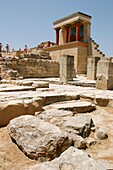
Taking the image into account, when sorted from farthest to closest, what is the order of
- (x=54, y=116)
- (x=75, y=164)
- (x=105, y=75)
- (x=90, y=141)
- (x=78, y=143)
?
(x=105, y=75)
(x=54, y=116)
(x=90, y=141)
(x=78, y=143)
(x=75, y=164)

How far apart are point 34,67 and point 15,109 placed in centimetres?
1126

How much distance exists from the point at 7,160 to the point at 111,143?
1.72 meters

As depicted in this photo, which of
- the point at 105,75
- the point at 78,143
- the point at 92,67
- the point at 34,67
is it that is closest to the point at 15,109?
the point at 78,143

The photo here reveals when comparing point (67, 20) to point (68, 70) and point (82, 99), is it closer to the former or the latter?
point (68, 70)

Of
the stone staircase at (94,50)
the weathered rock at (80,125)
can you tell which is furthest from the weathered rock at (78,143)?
the stone staircase at (94,50)

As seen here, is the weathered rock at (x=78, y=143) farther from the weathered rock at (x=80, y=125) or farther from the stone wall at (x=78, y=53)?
the stone wall at (x=78, y=53)

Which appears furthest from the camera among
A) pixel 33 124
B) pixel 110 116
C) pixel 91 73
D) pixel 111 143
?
pixel 91 73

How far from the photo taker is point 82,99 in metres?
5.23

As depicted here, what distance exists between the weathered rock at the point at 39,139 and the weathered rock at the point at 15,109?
72 centimetres

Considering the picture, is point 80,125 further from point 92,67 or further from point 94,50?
point 94,50

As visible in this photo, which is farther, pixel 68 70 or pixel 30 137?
pixel 68 70

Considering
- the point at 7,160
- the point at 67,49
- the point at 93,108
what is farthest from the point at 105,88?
the point at 67,49

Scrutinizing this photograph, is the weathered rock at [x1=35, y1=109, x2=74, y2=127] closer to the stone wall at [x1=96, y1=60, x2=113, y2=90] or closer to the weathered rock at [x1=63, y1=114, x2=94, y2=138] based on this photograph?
the weathered rock at [x1=63, y1=114, x2=94, y2=138]

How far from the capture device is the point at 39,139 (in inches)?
88.8
